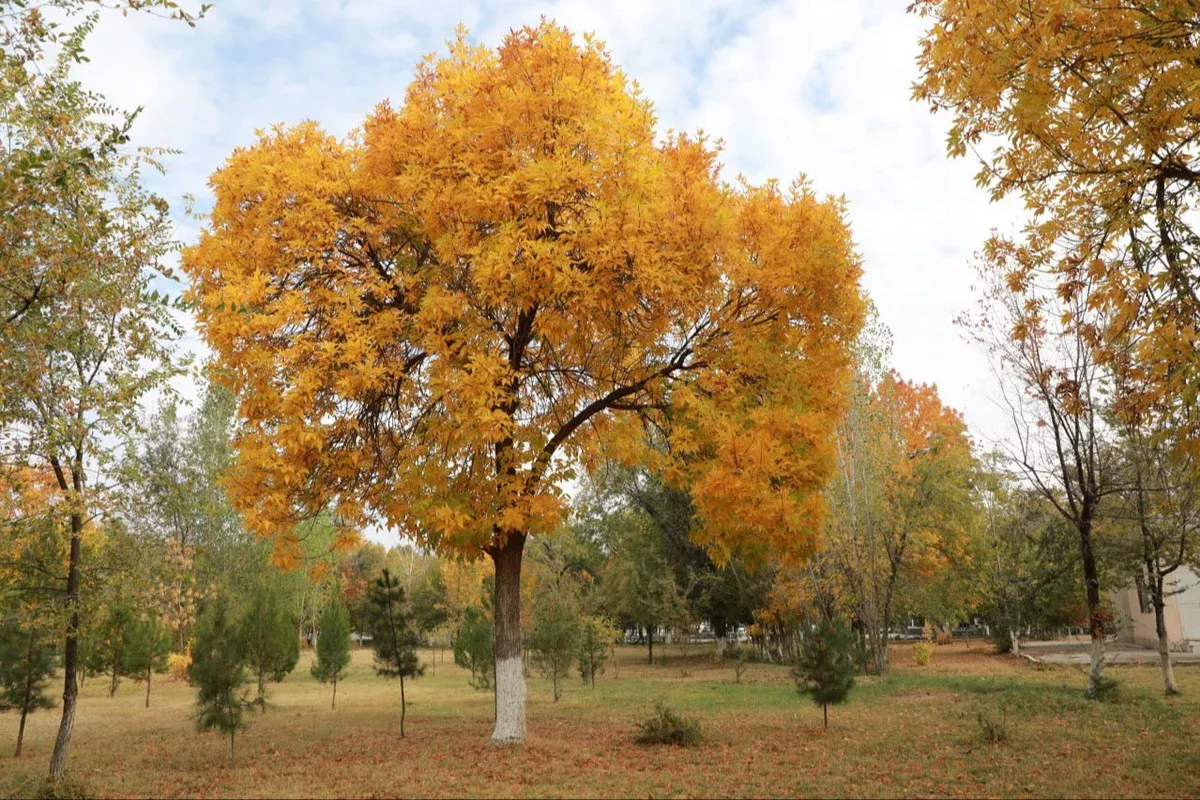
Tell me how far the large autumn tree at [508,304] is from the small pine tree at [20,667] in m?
8.56

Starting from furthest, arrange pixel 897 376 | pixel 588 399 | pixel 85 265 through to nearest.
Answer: pixel 897 376
pixel 588 399
pixel 85 265

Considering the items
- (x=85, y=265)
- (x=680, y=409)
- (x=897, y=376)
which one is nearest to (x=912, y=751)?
(x=680, y=409)

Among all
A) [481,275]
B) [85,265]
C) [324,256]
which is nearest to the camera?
[85,265]

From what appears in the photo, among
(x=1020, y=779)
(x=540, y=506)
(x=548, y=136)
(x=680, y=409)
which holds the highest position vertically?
(x=548, y=136)

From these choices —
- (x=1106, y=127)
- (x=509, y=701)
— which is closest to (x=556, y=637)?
(x=509, y=701)

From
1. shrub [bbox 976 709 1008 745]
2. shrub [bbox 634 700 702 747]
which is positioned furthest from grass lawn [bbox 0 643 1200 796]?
shrub [bbox 634 700 702 747]

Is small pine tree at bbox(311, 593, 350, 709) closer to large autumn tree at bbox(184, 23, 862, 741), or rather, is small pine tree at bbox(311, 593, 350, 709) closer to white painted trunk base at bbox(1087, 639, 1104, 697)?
large autumn tree at bbox(184, 23, 862, 741)

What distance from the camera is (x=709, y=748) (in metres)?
11.4

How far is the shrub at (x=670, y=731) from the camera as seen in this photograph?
11.6 m

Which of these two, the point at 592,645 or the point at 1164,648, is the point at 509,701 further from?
the point at 1164,648

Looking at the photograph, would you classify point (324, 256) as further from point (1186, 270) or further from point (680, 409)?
point (1186, 270)

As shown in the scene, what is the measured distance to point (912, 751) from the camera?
1059cm

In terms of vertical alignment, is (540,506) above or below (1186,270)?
below

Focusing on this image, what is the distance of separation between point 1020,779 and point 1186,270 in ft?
18.9
